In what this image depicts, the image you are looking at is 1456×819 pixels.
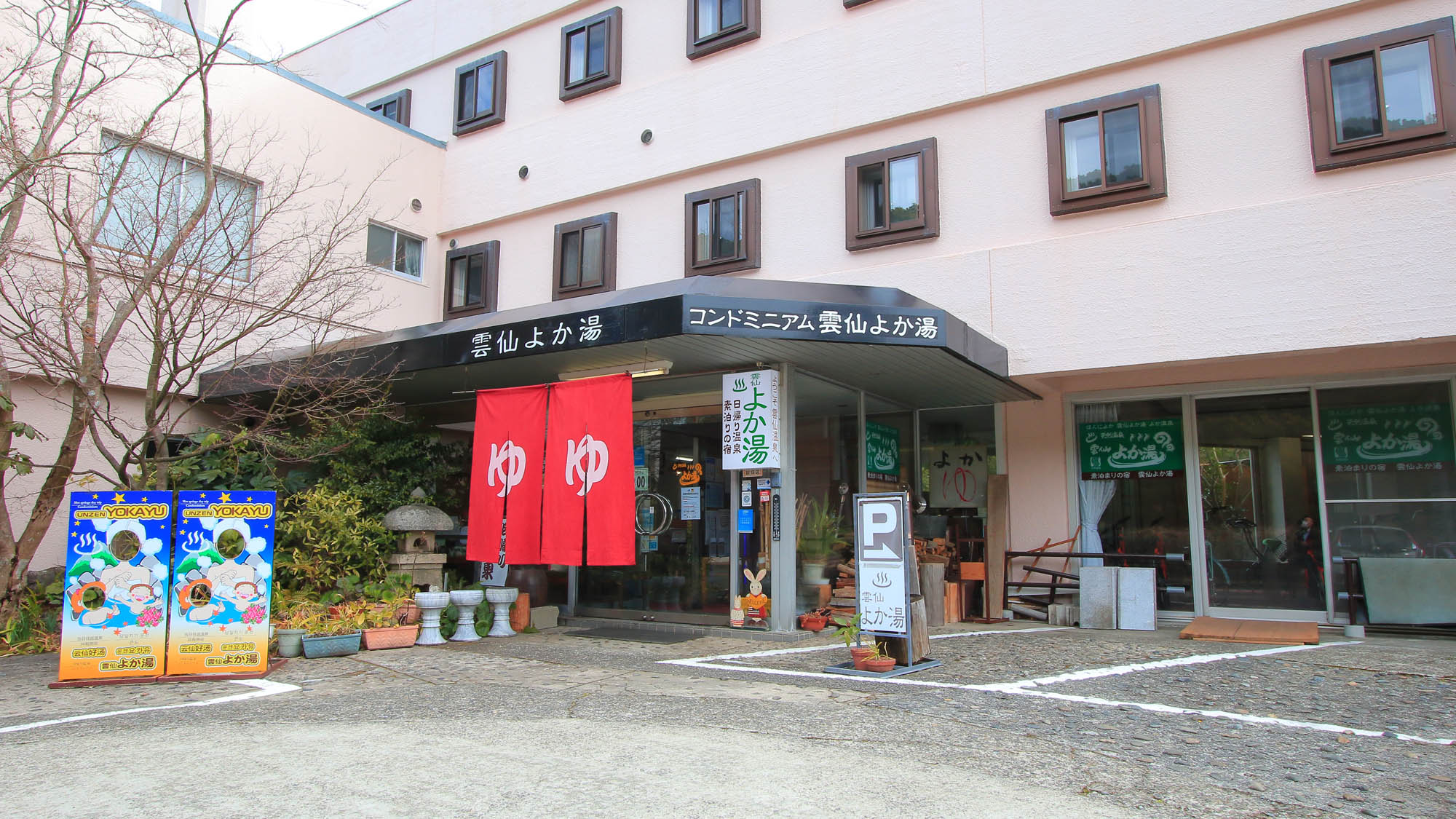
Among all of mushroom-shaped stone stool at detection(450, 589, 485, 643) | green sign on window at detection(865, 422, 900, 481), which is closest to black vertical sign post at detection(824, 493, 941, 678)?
green sign on window at detection(865, 422, 900, 481)

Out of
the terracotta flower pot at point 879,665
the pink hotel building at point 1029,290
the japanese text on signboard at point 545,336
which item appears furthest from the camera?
the pink hotel building at point 1029,290

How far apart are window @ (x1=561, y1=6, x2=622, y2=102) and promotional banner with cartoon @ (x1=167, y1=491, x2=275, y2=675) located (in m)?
8.68

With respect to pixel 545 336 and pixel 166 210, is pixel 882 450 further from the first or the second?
pixel 166 210

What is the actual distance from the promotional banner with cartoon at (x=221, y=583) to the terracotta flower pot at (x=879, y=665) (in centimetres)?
479

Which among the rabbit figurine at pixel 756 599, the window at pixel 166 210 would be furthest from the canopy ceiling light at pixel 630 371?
the window at pixel 166 210

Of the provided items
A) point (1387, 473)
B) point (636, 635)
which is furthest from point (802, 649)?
point (1387, 473)

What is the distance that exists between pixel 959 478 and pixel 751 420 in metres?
3.68

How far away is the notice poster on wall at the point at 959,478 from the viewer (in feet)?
38.0

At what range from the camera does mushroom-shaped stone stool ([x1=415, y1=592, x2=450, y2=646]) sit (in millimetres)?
8992

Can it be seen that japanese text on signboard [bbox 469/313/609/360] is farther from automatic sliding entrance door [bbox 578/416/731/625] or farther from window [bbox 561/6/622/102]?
window [bbox 561/6/622/102]

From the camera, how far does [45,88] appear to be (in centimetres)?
972

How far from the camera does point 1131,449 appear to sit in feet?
35.7

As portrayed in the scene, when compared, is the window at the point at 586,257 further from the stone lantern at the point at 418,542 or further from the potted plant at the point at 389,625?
the potted plant at the point at 389,625

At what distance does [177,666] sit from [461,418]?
6.43 meters
